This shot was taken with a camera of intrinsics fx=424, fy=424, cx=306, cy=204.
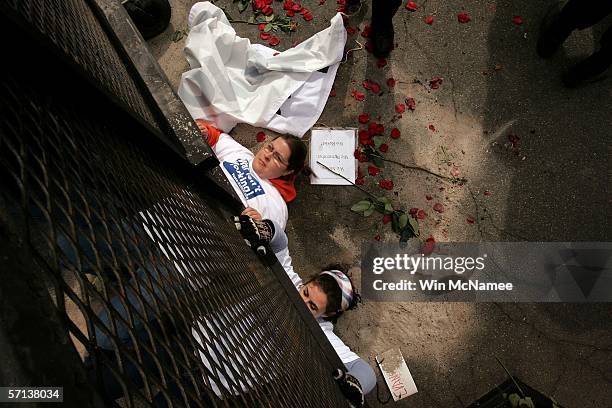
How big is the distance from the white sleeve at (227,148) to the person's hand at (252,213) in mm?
523

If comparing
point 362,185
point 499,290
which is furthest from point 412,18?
point 499,290

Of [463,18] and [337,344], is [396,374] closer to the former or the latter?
[337,344]

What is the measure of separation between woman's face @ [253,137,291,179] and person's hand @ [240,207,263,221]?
1.15 ft

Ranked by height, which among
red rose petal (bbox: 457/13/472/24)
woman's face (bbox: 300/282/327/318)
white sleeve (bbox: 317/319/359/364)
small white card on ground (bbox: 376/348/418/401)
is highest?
red rose petal (bbox: 457/13/472/24)

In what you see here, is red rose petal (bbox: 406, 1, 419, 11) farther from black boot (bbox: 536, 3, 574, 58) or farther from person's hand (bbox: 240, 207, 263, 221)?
person's hand (bbox: 240, 207, 263, 221)

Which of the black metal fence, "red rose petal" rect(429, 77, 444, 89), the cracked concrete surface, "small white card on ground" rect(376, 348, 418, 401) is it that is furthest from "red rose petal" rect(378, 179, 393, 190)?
the black metal fence

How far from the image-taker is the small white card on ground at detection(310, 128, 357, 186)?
124 inches

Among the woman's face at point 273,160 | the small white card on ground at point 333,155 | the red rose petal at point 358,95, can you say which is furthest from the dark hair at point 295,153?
the red rose petal at point 358,95

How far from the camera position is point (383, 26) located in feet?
10.4

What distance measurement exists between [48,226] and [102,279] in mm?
136

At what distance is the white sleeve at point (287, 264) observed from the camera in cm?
282

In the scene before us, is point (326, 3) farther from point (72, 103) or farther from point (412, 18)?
point (72, 103)

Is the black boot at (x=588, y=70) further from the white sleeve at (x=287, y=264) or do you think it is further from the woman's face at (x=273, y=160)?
the white sleeve at (x=287, y=264)

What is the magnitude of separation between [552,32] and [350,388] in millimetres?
2838
